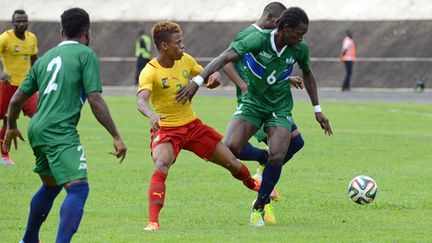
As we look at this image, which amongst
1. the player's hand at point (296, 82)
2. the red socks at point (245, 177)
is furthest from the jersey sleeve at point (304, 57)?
the red socks at point (245, 177)

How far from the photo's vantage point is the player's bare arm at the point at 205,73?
35.2ft

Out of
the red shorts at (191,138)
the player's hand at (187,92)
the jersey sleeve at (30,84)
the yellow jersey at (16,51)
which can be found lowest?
the yellow jersey at (16,51)

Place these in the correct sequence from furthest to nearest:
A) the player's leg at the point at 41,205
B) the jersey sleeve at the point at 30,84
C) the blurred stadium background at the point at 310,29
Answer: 1. the blurred stadium background at the point at 310,29
2. the player's leg at the point at 41,205
3. the jersey sleeve at the point at 30,84

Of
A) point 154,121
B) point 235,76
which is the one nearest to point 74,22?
point 154,121

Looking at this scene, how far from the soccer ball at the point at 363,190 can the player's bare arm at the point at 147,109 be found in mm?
2338

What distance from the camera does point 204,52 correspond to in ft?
170

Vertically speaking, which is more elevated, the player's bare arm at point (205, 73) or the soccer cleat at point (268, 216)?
the player's bare arm at point (205, 73)

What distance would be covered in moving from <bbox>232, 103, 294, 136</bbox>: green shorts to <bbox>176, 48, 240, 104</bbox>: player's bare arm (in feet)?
2.96

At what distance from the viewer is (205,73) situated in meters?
10.9

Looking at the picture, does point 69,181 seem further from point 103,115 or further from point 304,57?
point 304,57

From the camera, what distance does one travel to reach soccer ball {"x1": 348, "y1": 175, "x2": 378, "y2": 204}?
12.3 meters

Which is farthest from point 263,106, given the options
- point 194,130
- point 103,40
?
point 103,40

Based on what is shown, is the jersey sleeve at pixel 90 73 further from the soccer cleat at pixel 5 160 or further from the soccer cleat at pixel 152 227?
the soccer cleat at pixel 5 160

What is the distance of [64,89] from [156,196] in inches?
93.1
